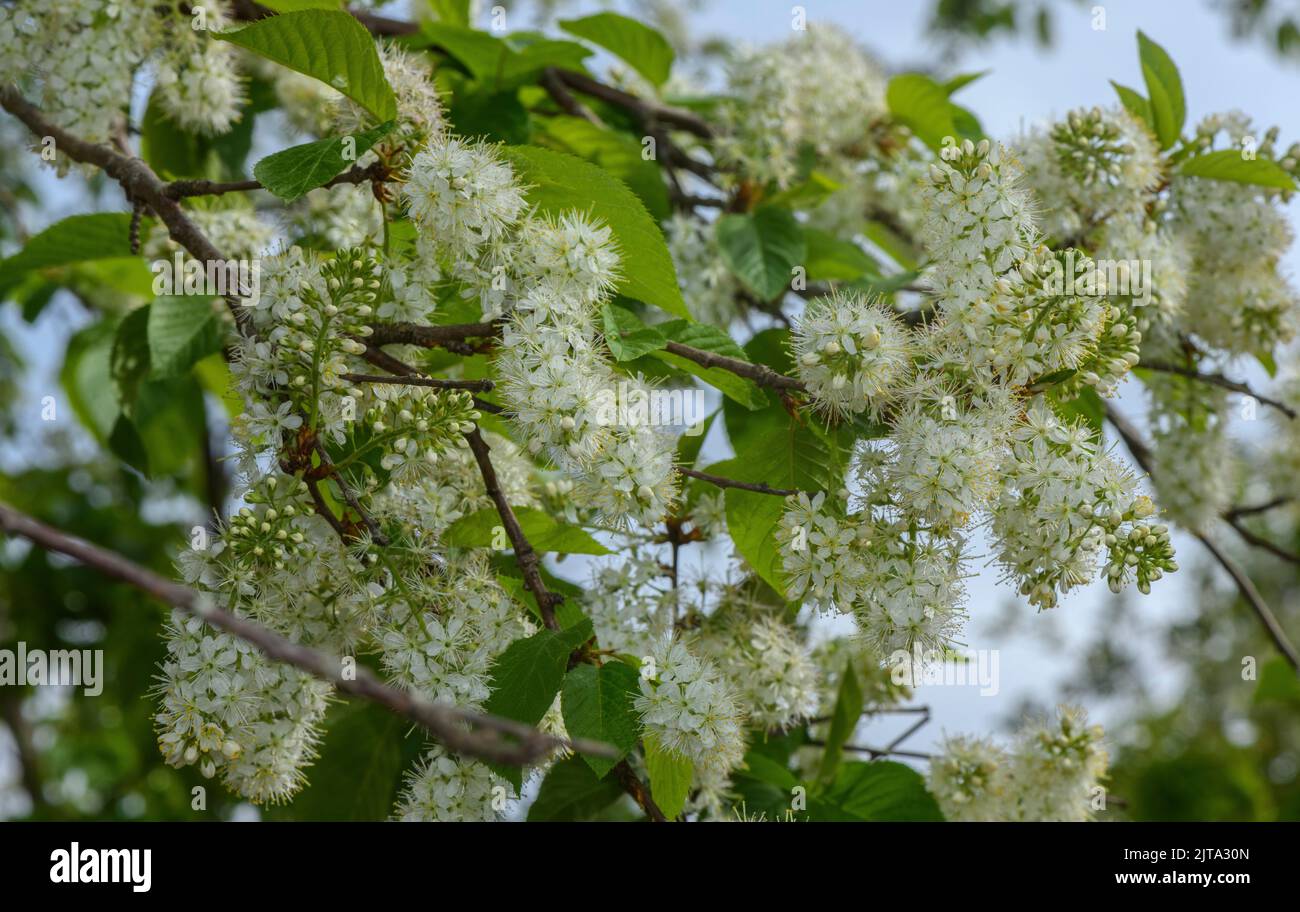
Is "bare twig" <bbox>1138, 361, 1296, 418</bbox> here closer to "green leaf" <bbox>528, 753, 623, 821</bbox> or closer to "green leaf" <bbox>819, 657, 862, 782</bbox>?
"green leaf" <bbox>819, 657, 862, 782</bbox>

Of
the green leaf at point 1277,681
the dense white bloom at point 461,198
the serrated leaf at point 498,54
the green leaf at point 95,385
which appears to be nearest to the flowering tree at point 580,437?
the dense white bloom at point 461,198

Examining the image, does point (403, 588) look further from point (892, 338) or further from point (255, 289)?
point (892, 338)

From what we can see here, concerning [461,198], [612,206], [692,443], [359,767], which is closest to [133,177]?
[461,198]

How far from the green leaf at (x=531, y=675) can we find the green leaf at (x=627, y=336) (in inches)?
18.8

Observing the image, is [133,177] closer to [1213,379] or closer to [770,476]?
[770,476]

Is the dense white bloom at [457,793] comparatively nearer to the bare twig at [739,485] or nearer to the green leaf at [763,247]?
the bare twig at [739,485]

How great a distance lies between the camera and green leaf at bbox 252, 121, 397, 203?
6.49ft

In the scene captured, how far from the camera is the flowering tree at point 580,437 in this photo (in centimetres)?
192

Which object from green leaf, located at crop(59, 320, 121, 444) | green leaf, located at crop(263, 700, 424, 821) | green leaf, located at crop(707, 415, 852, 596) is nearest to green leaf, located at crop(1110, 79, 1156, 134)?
green leaf, located at crop(707, 415, 852, 596)

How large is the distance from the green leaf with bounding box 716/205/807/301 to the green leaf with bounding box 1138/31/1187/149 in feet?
3.19

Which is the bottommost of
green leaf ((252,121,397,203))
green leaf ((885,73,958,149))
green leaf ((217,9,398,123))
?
green leaf ((252,121,397,203))

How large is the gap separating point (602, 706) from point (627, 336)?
25.3 inches

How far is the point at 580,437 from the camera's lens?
1946 millimetres

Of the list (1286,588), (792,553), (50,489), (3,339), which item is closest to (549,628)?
(792,553)
